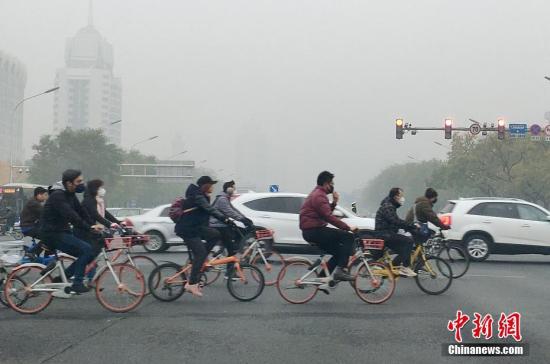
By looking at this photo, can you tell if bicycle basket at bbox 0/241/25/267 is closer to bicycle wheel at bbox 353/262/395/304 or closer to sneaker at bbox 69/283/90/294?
sneaker at bbox 69/283/90/294

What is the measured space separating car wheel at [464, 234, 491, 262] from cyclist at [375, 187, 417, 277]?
6898 millimetres

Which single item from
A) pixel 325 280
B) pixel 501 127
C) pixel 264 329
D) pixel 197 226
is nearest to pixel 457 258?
pixel 325 280

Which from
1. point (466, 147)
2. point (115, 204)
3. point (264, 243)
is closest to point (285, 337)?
point (264, 243)

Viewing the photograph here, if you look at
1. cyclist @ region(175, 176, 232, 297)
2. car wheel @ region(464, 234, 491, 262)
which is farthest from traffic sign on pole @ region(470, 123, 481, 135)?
cyclist @ region(175, 176, 232, 297)

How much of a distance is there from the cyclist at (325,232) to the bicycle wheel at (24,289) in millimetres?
3417

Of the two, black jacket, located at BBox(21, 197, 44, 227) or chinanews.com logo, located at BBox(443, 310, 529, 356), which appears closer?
chinanews.com logo, located at BBox(443, 310, 529, 356)

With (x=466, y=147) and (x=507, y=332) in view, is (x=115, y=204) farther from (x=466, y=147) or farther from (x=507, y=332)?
(x=507, y=332)

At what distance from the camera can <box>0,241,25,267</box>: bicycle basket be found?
9.05 meters

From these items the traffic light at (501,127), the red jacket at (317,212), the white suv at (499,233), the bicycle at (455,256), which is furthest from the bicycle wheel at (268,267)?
the traffic light at (501,127)

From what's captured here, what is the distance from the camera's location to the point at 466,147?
61.2 metres

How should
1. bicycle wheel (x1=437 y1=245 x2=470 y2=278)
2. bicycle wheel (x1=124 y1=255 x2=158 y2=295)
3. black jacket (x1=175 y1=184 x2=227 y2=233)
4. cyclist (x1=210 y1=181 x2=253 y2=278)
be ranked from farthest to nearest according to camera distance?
bicycle wheel (x1=437 y1=245 x2=470 y2=278) → cyclist (x1=210 y1=181 x2=253 y2=278) → black jacket (x1=175 y1=184 x2=227 y2=233) → bicycle wheel (x1=124 y1=255 x2=158 y2=295)

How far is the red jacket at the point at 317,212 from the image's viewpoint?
8.91 meters

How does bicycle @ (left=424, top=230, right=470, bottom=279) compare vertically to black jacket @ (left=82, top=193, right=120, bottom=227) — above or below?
below

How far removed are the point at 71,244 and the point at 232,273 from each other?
7.59 feet
